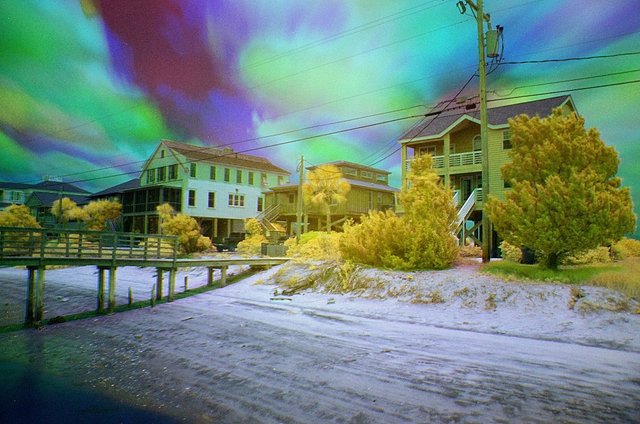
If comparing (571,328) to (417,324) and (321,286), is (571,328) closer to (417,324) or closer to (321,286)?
(417,324)

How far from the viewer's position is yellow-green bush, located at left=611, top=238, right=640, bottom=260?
1748 centimetres

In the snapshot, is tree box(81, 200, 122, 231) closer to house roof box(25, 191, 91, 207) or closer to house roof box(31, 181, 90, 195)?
house roof box(25, 191, 91, 207)

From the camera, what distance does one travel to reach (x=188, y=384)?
28.2 ft

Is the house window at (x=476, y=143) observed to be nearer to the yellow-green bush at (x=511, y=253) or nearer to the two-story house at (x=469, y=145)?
the two-story house at (x=469, y=145)

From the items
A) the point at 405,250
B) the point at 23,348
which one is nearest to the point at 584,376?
the point at 405,250

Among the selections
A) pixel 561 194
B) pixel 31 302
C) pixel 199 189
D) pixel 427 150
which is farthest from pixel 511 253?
pixel 199 189

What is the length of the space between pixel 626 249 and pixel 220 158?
35967 millimetres

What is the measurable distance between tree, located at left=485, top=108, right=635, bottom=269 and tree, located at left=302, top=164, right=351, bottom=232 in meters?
19.7

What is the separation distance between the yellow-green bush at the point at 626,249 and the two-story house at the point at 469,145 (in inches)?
247

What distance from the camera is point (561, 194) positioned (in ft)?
41.8

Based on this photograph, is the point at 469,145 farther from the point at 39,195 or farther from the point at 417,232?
the point at 39,195

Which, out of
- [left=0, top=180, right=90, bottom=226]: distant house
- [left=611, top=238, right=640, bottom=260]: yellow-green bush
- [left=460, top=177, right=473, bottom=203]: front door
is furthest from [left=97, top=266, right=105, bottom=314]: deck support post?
[left=0, top=180, right=90, bottom=226]: distant house

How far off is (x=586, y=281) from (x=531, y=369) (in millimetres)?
5771

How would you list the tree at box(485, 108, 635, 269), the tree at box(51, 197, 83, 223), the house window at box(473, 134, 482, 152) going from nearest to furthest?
the tree at box(485, 108, 635, 269) < the house window at box(473, 134, 482, 152) < the tree at box(51, 197, 83, 223)
